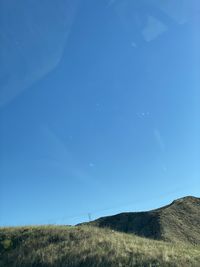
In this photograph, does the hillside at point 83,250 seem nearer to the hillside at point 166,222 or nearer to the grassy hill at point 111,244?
the grassy hill at point 111,244

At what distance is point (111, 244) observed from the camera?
35.2 m

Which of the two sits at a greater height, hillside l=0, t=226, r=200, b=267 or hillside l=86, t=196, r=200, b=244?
hillside l=86, t=196, r=200, b=244

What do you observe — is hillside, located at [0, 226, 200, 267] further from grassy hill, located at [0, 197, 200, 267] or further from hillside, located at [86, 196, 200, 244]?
hillside, located at [86, 196, 200, 244]

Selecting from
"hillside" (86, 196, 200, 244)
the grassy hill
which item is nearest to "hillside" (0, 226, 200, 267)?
the grassy hill

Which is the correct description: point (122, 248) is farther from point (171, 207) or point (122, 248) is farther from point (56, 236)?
point (171, 207)

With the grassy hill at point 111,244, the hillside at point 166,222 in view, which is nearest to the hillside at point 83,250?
the grassy hill at point 111,244

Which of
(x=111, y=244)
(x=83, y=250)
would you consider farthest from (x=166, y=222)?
(x=83, y=250)

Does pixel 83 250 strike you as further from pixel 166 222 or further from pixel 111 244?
pixel 166 222

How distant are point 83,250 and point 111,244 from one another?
2.04 metres

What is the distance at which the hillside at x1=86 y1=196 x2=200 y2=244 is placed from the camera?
155 ft

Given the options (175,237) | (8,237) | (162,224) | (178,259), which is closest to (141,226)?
(162,224)

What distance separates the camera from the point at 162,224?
49469mm

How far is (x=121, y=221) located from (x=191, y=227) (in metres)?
8.08

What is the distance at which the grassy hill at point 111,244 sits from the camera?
103 feet
